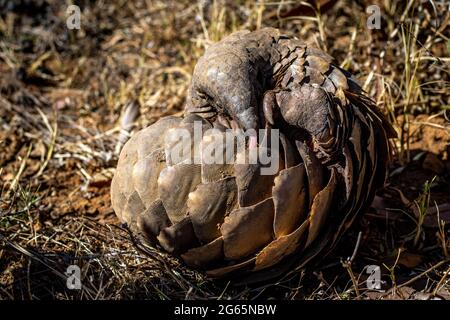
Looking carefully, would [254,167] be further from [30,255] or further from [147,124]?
[147,124]

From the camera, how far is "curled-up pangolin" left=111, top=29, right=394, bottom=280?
1.66m

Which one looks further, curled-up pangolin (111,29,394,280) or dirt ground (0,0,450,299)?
dirt ground (0,0,450,299)

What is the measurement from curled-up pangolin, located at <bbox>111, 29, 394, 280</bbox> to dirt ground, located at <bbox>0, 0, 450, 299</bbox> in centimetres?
12

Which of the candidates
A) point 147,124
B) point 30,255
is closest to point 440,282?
point 30,255

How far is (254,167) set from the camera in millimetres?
1646

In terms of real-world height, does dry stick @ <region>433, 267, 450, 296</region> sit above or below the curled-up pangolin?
below

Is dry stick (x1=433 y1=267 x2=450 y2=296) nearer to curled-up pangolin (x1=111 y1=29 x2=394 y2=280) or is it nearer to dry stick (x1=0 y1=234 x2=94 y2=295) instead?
curled-up pangolin (x1=111 y1=29 x2=394 y2=280)

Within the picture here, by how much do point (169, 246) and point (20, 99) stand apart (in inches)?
57.6

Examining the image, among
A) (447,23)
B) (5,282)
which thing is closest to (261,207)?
(5,282)

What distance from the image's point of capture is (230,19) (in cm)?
306

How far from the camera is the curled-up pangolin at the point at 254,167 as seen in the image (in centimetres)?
166

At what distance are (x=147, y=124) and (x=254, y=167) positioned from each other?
42.3 inches

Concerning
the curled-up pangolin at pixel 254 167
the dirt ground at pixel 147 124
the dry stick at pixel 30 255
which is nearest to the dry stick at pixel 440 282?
the dirt ground at pixel 147 124

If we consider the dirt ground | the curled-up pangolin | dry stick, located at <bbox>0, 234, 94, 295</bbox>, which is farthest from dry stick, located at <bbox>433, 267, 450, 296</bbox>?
dry stick, located at <bbox>0, 234, 94, 295</bbox>
